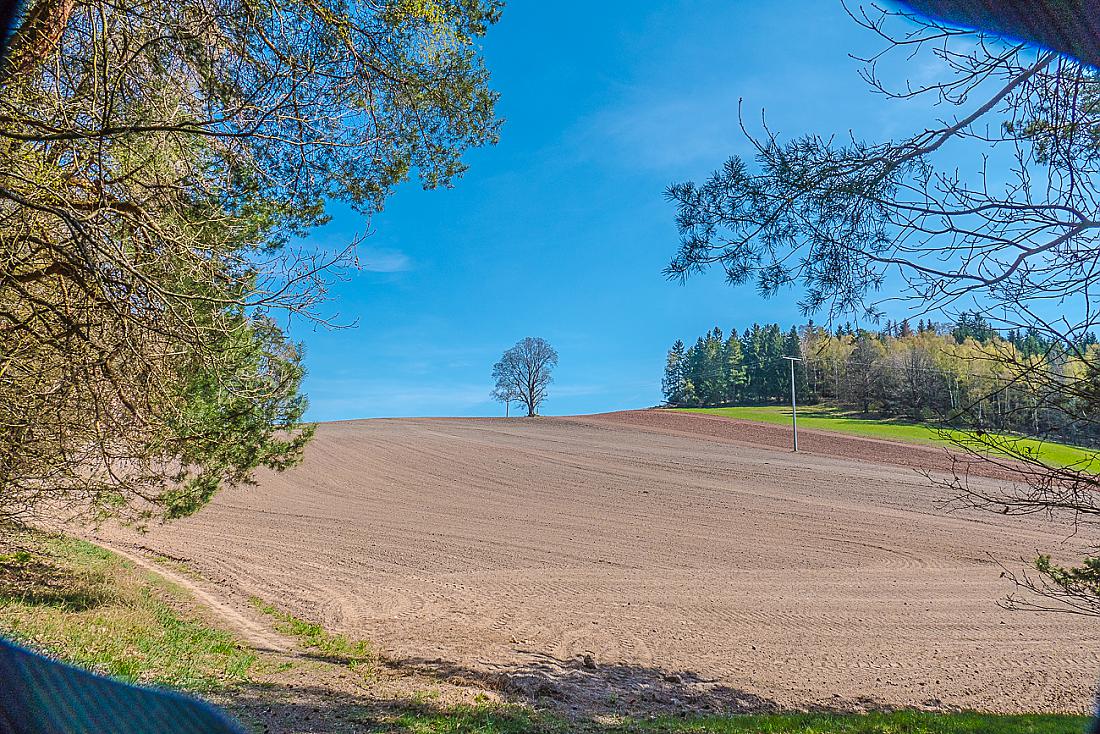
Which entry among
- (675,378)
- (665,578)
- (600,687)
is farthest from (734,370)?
(600,687)

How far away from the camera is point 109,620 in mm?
4984

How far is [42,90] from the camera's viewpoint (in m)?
2.74

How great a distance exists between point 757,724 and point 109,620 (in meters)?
5.61

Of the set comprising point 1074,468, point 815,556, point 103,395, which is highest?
point 103,395

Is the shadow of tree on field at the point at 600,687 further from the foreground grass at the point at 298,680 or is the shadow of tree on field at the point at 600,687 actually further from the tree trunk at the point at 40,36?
the tree trunk at the point at 40,36

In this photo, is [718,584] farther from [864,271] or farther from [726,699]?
[864,271]

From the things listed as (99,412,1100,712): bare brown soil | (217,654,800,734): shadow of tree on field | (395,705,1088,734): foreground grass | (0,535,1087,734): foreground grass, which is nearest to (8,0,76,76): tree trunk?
(0,535,1087,734): foreground grass

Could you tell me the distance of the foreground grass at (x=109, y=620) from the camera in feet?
11.1

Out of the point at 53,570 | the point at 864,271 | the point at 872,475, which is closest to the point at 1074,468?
the point at 864,271

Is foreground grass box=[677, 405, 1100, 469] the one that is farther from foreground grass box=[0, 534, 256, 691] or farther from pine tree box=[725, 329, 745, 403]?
foreground grass box=[0, 534, 256, 691]

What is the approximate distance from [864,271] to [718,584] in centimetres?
746

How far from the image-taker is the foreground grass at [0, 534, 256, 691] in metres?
3.39

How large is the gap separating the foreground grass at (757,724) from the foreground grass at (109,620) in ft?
5.19

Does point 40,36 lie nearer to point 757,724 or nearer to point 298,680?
point 298,680
